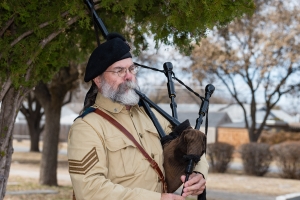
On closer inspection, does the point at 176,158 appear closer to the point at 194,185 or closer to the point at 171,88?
the point at 194,185

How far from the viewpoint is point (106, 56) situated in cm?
344

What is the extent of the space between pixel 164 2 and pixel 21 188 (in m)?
10.5

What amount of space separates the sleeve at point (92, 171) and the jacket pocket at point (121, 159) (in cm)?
6

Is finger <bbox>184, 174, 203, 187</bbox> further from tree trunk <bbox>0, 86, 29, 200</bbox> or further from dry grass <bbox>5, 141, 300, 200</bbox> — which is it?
dry grass <bbox>5, 141, 300, 200</bbox>

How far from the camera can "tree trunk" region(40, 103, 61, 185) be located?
15.8m

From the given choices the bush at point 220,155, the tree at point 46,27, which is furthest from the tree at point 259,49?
the tree at point 46,27

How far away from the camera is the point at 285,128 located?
158 ft

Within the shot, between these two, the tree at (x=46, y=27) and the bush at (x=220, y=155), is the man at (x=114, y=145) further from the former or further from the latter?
the bush at (x=220, y=155)

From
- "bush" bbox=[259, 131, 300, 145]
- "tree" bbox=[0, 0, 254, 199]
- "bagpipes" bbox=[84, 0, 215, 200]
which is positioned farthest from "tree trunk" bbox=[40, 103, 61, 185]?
"bush" bbox=[259, 131, 300, 145]

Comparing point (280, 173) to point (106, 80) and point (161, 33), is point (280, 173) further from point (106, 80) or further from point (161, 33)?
point (106, 80)

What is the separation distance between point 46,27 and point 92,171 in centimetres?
292

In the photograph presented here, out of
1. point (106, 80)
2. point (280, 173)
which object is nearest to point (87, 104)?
point (106, 80)

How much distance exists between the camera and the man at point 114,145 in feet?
10.4

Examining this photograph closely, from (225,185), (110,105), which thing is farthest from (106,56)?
(225,185)
